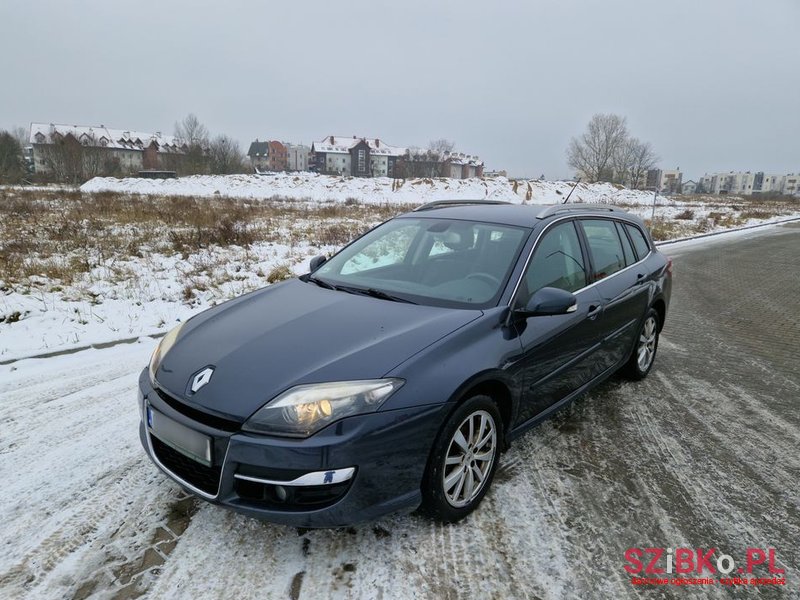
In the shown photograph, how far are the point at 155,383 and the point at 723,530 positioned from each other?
10.5 ft

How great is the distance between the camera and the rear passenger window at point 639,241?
472 centimetres

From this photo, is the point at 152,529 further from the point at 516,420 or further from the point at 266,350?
the point at 516,420

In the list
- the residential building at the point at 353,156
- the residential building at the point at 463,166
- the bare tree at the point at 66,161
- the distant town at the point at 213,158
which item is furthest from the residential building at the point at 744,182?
the bare tree at the point at 66,161

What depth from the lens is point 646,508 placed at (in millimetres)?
2869

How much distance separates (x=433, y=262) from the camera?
3.53 metres

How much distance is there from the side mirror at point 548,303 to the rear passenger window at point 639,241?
223cm

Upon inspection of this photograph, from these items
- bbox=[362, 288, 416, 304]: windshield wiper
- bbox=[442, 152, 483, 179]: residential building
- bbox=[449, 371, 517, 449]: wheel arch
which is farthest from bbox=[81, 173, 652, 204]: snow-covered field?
bbox=[442, 152, 483, 179]: residential building

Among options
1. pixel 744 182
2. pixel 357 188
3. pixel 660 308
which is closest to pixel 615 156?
pixel 357 188

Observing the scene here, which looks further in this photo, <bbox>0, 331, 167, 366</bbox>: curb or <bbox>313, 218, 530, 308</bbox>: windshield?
<bbox>0, 331, 167, 366</bbox>: curb

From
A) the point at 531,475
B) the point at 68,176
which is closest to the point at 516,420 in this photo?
the point at 531,475

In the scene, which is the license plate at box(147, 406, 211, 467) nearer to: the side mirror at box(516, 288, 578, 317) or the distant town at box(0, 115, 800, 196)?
the side mirror at box(516, 288, 578, 317)

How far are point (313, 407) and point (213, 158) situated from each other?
71687 millimetres

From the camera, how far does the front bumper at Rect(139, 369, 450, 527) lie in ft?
6.94

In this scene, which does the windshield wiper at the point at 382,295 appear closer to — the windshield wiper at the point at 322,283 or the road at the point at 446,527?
the windshield wiper at the point at 322,283
